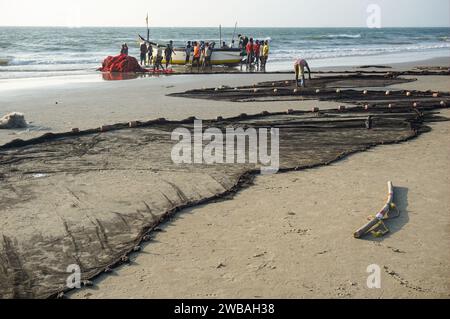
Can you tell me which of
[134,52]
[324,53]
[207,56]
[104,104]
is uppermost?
[134,52]

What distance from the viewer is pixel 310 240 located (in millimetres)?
5559

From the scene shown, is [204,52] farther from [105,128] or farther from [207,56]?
[105,128]

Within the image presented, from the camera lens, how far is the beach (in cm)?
460

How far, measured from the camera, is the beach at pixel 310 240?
4598 millimetres

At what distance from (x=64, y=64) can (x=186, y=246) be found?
122 ft

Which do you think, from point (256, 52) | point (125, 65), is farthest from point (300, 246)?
point (256, 52)

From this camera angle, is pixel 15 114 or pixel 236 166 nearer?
pixel 236 166

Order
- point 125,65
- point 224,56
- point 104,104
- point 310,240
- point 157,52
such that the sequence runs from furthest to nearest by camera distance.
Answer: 1. point 224,56
2. point 157,52
3. point 125,65
4. point 104,104
5. point 310,240

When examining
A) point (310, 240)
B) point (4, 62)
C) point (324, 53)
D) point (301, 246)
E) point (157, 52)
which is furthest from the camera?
point (324, 53)

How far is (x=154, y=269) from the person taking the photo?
4.96 m

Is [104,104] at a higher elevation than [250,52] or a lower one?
lower

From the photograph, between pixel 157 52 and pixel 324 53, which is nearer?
pixel 157 52
